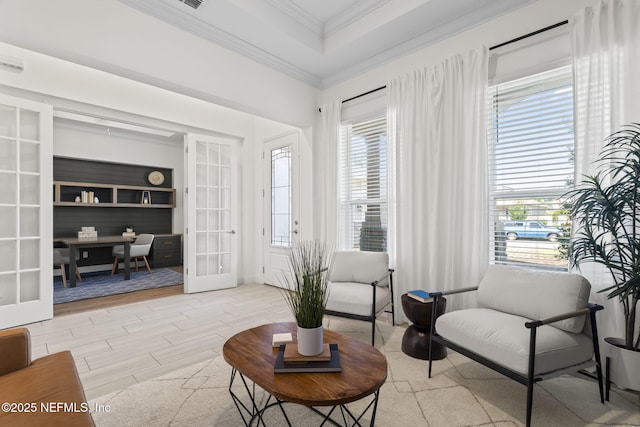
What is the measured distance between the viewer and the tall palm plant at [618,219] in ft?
6.23

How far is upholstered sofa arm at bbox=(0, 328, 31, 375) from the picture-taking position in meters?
1.49

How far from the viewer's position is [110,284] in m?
5.57

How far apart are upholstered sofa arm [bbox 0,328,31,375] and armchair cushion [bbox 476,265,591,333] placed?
2.90 meters

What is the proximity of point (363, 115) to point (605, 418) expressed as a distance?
349cm

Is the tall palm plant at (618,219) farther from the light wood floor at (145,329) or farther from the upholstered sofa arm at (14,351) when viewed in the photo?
the upholstered sofa arm at (14,351)

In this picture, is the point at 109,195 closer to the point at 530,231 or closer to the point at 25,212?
the point at 25,212

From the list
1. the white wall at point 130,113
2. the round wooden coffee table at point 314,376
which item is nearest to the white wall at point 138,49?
the white wall at point 130,113

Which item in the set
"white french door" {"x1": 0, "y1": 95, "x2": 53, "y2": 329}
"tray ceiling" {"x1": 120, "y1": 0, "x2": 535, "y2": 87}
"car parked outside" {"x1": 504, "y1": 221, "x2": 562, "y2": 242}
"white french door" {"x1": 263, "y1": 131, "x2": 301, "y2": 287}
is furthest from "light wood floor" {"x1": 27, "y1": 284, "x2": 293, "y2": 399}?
"tray ceiling" {"x1": 120, "y1": 0, "x2": 535, "y2": 87}

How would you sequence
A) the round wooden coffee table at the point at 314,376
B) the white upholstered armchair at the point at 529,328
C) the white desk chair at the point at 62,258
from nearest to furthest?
the round wooden coffee table at the point at 314,376 → the white upholstered armchair at the point at 529,328 → the white desk chair at the point at 62,258

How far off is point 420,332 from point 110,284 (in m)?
5.44

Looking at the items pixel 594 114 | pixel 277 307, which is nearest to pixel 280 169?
pixel 277 307

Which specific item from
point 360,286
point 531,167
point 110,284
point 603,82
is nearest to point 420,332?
point 360,286

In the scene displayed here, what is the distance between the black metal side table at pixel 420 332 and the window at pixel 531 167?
888 millimetres

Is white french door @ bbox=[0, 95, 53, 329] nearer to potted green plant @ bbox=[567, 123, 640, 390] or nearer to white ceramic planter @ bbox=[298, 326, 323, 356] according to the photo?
white ceramic planter @ bbox=[298, 326, 323, 356]
